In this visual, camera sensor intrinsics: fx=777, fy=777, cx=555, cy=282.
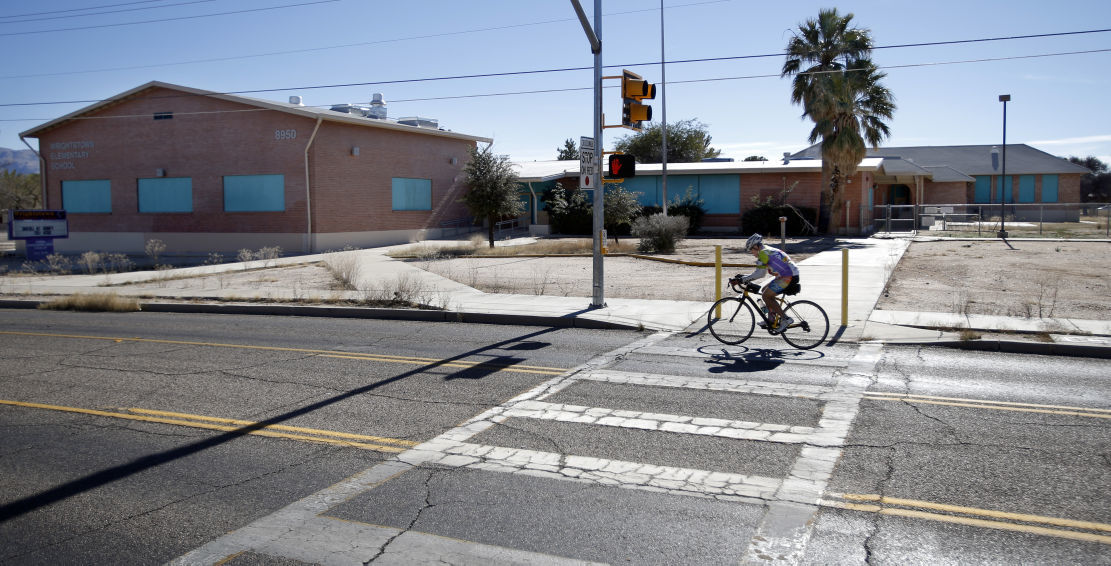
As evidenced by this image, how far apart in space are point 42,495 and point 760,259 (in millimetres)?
8146

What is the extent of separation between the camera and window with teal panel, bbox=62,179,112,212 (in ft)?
116

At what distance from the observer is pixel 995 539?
441 centimetres

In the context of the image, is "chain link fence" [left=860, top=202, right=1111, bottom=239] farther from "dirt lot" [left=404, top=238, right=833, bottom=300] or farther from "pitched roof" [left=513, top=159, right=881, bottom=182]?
"dirt lot" [left=404, top=238, right=833, bottom=300]

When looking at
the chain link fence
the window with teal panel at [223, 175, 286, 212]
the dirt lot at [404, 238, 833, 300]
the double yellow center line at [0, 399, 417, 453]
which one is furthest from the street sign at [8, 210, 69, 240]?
the chain link fence

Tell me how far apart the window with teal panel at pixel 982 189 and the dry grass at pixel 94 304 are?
58.8m

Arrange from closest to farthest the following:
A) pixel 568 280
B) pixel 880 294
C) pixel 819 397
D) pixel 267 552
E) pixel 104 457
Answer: pixel 267 552
pixel 104 457
pixel 819 397
pixel 880 294
pixel 568 280

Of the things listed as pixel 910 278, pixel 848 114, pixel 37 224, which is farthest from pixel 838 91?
pixel 37 224

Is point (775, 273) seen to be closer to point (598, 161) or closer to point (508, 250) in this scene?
point (598, 161)

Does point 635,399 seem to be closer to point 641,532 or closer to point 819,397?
point 819,397

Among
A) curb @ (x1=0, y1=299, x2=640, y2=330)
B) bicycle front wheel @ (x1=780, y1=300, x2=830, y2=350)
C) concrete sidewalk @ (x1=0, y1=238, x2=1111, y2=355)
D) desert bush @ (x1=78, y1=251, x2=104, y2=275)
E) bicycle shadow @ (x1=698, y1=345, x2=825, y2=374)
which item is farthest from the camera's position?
desert bush @ (x1=78, y1=251, x2=104, y2=275)

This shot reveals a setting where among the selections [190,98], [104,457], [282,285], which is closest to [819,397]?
[104,457]

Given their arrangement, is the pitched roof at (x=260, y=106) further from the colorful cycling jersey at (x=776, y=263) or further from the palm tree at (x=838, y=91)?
the colorful cycling jersey at (x=776, y=263)

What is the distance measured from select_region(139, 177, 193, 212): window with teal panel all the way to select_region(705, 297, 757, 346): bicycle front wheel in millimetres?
27840

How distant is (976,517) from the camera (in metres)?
4.71
